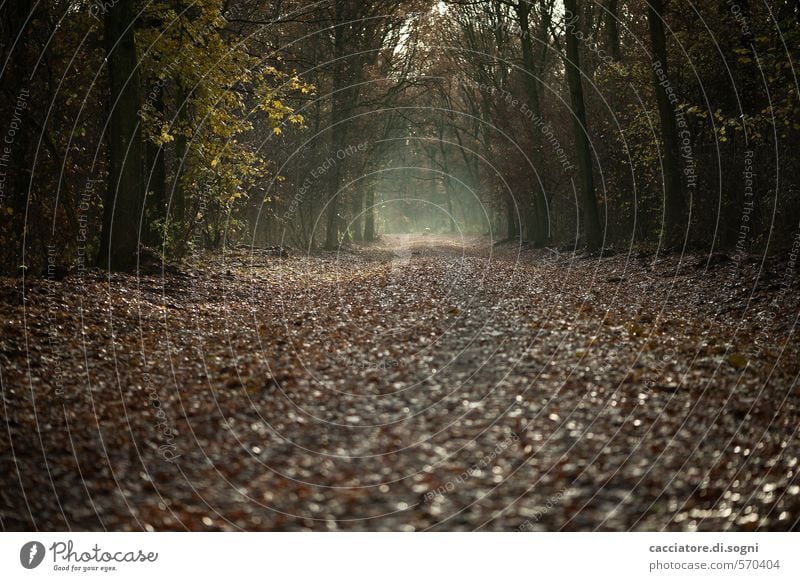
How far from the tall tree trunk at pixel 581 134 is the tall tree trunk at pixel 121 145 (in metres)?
15.7

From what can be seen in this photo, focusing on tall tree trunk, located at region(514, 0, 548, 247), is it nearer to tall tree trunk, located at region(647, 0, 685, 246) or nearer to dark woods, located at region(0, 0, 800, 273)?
dark woods, located at region(0, 0, 800, 273)

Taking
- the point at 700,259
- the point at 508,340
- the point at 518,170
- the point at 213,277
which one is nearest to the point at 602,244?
the point at 700,259

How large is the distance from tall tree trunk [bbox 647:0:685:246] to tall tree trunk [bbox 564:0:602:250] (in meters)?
4.17

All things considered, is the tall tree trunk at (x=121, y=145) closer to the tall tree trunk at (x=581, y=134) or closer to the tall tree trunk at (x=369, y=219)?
the tall tree trunk at (x=581, y=134)

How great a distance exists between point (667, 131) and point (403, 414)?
644 inches

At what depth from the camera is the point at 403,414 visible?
267 inches

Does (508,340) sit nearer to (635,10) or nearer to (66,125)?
(66,125)

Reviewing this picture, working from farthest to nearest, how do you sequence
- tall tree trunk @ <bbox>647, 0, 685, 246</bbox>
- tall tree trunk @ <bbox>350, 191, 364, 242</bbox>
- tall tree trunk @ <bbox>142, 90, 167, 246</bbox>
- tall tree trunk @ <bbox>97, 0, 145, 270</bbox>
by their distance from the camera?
tall tree trunk @ <bbox>350, 191, 364, 242</bbox>
tall tree trunk @ <bbox>647, 0, 685, 246</bbox>
tall tree trunk @ <bbox>142, 90, 167, 246</bbox>
tall tree trunk @ <bbox>97, 0, 145, 270</bbox>

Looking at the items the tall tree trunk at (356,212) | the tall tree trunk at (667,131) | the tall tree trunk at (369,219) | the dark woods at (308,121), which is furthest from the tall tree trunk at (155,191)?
the tall tree trunk at (369,219)

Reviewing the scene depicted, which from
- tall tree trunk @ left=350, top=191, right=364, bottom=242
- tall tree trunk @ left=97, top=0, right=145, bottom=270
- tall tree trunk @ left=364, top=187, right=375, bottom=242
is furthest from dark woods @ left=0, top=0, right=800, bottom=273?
tall tree trunk @ left=364, top=187, right=375, bottom=242

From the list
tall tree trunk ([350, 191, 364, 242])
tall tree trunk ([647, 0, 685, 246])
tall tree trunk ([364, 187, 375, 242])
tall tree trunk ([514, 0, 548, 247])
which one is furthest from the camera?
tall tree trunk ([364, 187, 375, 242])

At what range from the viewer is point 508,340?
9.64m

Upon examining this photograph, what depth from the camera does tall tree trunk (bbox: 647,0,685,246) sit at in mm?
19188

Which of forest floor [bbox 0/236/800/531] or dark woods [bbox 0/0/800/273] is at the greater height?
dark woods [bbox 0/0/800/273]
